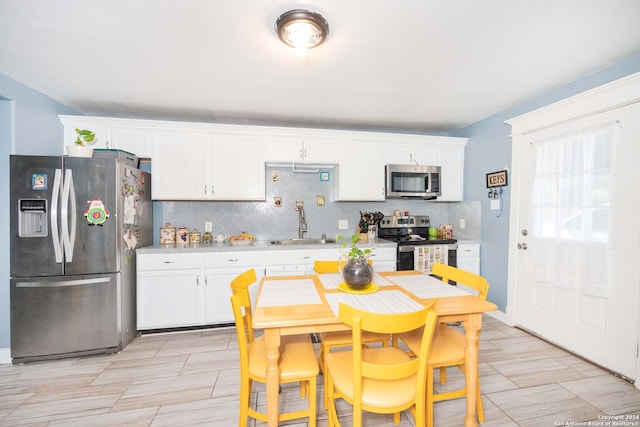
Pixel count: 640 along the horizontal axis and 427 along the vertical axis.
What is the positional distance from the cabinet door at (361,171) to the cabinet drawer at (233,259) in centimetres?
128

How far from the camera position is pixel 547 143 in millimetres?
2586

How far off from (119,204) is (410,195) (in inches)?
124

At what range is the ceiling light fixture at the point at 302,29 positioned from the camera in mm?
1521

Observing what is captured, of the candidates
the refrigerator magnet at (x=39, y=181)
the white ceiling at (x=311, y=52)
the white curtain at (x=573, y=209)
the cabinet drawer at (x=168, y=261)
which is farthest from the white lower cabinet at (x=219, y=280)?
the white curtain at (x=573, y=209)

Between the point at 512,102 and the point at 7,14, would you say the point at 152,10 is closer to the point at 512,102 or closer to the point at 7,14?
the point at 7,14

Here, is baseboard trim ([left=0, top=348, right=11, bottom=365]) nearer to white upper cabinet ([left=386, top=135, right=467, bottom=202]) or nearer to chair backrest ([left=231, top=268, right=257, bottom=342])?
chair backrest ([left=231, top=268, right=257, bottom=342])

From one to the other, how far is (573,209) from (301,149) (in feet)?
8.85

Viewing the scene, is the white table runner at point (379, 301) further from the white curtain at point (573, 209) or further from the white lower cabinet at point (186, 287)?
the white curtain at point (573, 209)

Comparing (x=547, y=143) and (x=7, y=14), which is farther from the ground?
(x=7, y=14)

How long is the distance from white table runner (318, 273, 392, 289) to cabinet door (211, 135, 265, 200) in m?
1.50

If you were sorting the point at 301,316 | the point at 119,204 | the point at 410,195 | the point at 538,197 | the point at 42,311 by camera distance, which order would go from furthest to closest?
the point at 410,195 < the point at 538,197 < the point at 119,204 < the point at 42,311 < the point at 301,316

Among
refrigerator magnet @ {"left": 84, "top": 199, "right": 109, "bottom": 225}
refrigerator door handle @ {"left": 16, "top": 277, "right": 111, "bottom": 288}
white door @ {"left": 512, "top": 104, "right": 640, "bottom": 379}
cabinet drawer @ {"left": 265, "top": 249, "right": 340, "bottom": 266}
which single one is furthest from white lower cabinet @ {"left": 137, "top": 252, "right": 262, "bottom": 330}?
white door @ {"left": 512, "top": 104, "right": 640, "bottom": 379}

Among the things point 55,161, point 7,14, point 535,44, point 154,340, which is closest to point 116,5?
point 7,14

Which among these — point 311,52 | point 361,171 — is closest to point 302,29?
point 311,52
